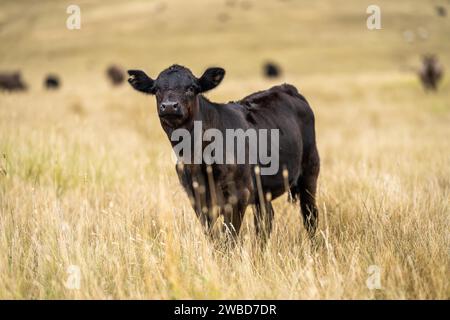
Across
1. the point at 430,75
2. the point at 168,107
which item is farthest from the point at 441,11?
the point at 168,107

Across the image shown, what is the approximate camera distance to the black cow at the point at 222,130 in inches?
169

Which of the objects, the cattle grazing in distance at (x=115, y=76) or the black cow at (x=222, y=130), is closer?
the black cow at (x=222, y=130)

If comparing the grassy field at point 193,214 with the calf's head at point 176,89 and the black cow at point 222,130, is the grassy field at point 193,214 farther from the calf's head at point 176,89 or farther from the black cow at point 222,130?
the calf's head at point 176,89

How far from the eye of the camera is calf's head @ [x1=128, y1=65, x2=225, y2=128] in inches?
161

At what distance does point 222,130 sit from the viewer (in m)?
4.60

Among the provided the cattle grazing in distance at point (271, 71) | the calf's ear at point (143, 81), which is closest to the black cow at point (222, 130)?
the calf's ear at point (143, 81)

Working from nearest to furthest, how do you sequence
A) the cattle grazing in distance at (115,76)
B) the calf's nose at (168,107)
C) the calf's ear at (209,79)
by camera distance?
the calf's nose at (168,107), the calf's ear at (209,79), the cattle grazing in distance at (115,76)

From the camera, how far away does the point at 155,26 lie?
70.7m

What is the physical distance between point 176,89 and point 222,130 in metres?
0.57

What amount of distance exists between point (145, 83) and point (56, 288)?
1900 millimetres

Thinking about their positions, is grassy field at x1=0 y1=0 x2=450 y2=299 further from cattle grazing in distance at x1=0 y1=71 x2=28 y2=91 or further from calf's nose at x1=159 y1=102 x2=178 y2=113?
cattle grazing in distance at x1=0 y1=71 x2=28 y2=91

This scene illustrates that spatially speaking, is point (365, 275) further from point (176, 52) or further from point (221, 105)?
point (176, 52)

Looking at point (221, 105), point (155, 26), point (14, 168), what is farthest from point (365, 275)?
point (155, 26)

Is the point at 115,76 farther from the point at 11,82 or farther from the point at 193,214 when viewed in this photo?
the point at 193,214
